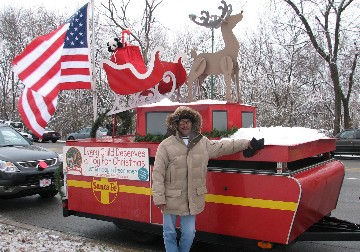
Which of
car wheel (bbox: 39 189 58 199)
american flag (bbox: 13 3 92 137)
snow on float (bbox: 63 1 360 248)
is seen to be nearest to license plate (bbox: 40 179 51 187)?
car wheel (bbox: 39 189 58 199)

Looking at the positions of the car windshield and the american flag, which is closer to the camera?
the american flag

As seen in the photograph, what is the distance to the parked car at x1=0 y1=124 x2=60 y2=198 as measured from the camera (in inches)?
324

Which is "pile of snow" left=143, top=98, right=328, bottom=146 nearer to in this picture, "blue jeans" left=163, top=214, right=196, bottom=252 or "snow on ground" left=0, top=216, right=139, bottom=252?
"blue jeans" left=163, top=214, right=196, bottom=252

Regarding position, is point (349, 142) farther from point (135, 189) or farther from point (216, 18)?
point (135, 189)

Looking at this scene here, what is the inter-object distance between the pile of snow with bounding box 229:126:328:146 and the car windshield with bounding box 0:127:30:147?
6076 mm

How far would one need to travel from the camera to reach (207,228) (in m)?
4.98

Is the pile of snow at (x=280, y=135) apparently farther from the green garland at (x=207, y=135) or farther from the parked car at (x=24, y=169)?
the parked car at (x=24, y=169)

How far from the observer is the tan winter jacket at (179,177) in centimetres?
438

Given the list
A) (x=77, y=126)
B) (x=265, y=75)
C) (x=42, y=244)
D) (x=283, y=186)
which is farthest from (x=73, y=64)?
(x=77, y=126)

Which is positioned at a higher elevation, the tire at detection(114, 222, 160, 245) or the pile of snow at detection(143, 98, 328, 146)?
the pile of snow at detection(143, 98, 328, 146)

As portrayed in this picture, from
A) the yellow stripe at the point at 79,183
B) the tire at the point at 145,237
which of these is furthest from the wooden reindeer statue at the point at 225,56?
the tire at the point at 145,237

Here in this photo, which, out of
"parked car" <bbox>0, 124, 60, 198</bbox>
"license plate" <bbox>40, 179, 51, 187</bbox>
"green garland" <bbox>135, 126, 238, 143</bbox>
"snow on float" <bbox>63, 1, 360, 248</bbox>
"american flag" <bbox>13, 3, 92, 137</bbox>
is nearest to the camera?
"snow on float" <bbox>63, 1, 360, 248</bbox>

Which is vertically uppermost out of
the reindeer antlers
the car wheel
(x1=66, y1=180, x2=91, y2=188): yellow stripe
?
the reindeer antlers

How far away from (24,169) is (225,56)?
4.67 metres
